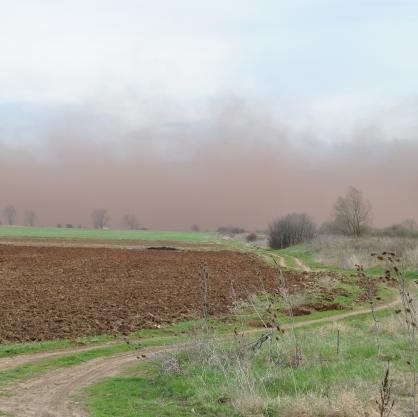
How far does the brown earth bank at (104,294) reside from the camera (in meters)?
20.3

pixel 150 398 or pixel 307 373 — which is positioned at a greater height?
pixel 307 373

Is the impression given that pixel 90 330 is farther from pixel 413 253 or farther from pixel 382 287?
pixel 413 253

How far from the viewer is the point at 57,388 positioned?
39.9ft

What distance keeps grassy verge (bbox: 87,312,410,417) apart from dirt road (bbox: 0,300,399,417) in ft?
1.60

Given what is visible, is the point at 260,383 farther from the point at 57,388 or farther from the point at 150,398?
the point at 57,388

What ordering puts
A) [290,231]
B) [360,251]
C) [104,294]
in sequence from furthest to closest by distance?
[290,231] → [360,251] → [104,294]

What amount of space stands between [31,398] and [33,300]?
14514 millimetres

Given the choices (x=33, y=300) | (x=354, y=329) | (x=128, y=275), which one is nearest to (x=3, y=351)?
(x=33, y=300)

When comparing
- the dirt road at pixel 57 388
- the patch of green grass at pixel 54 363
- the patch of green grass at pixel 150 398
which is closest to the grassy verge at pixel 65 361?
the patch of green grass at pixel 54 363

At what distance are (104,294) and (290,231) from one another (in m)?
88.3

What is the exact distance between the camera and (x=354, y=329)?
18625 mm

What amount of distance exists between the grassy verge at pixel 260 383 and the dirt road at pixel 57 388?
0.49 m

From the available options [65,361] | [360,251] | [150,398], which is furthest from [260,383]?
[360,251]

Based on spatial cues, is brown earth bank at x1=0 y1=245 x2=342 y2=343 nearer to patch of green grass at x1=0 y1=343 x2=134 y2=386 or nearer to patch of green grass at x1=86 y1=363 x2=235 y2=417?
patch of green grass at x1=0 y1=343 x2=134 y2=386
